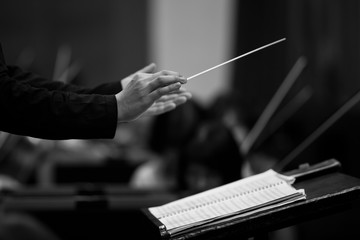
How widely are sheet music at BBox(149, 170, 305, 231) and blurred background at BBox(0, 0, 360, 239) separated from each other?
0.50 m

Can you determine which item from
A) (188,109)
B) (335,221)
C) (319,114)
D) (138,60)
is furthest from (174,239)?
(138,60)

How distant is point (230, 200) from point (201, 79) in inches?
217

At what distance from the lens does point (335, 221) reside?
10.3 ft

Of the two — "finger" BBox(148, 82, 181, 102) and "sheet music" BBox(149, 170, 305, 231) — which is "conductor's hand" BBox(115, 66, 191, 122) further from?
"sheet music" BBox(149, 170, 305, 231)

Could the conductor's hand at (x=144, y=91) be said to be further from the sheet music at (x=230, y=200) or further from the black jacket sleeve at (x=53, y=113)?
the sheet music at (x=230, y=200)

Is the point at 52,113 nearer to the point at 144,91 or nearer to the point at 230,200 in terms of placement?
the point at 144,91

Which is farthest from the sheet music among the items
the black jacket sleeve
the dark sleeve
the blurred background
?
the blurred background

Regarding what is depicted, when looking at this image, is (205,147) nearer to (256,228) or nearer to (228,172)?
(228,172)

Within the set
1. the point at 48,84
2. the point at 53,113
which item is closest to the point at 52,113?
the point at 53,113

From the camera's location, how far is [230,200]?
4.35 feet

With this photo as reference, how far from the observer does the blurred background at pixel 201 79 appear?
3.20 metres

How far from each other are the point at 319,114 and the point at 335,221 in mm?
1067

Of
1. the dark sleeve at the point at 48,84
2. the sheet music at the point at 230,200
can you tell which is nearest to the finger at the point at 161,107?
the dark sleeve at the point at 48,84

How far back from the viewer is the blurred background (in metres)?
3.20
